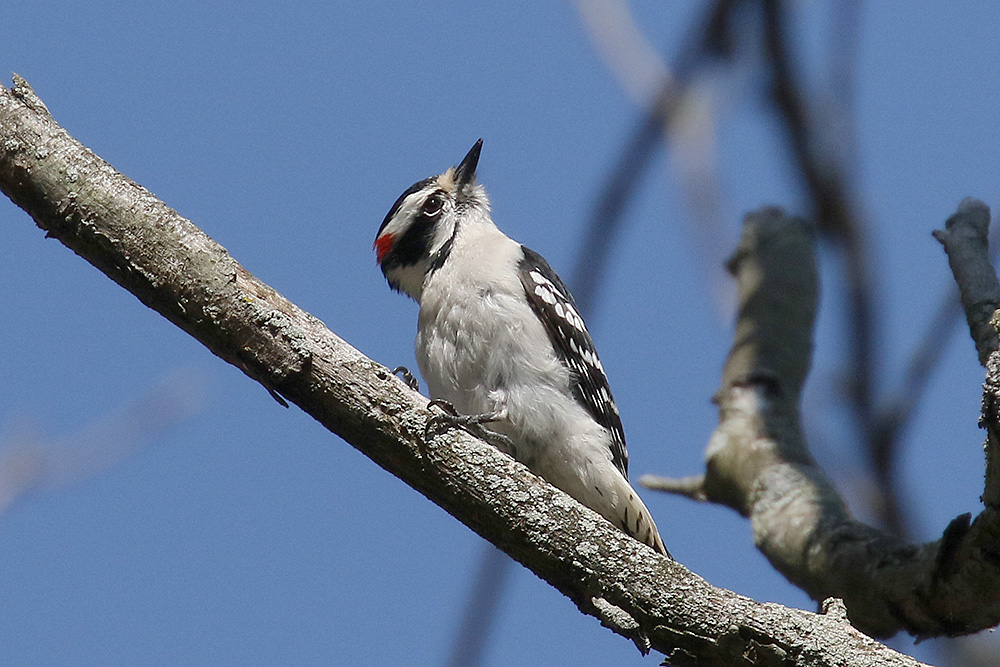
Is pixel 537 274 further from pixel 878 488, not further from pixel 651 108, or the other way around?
pixel 878 488

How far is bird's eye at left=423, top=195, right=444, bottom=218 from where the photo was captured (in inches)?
266

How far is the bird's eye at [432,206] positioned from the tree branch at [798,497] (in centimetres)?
198

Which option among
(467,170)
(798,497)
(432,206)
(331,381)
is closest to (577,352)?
(798,497)

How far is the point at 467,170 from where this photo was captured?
7.09 meters

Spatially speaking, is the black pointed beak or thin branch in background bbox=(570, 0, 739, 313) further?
the black pointed beak

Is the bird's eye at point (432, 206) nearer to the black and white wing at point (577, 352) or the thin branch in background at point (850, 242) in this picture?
the black and white wing at point (577, 352)

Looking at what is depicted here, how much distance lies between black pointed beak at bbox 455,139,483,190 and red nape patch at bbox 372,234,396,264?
24.9 inches

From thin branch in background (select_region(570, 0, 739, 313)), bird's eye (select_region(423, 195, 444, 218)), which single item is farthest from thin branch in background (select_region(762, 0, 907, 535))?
bird's eye (select_region(423, 195, 444, 218))

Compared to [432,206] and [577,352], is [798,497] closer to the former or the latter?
[577,352]

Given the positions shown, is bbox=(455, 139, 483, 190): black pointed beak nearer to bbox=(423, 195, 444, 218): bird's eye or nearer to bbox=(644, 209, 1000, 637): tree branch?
bbox=(423, 195, 444, 218): bird's eye

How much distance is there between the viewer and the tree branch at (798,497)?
3840 mm

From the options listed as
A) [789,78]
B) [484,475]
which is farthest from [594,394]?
[484,475]

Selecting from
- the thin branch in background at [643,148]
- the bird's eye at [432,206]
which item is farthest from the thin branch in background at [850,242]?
the bird's eye at [432,206]

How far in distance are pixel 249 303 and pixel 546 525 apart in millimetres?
1227
